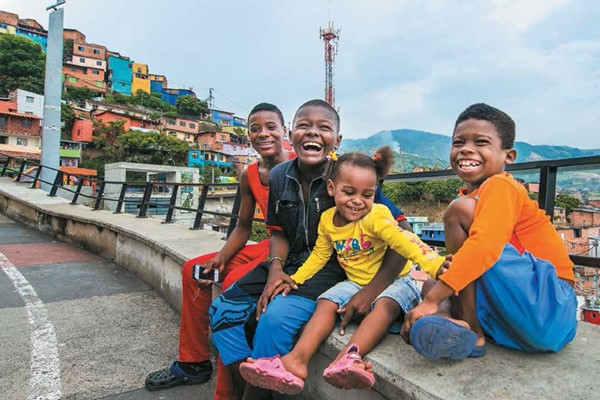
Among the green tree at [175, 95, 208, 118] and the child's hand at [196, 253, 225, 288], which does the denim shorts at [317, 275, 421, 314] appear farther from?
the green tree at [175, 95, 208, 118]

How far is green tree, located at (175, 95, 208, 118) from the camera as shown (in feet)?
238

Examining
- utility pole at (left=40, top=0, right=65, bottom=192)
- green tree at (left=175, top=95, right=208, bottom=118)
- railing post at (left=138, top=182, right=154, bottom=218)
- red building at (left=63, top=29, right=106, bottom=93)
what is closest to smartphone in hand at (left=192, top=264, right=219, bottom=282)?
railing post at (left=138, top=182, right=154, bottom=218)

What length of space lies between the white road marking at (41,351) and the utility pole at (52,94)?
35.3 feet

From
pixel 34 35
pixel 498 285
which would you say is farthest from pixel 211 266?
pixel 34 35

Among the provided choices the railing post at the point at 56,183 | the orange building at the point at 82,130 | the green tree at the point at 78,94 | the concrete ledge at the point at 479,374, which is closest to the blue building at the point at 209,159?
the orange building at the point at 82,130

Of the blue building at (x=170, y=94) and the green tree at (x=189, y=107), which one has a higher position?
A: the blue building at (x=170, y=94)

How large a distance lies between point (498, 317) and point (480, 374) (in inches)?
9.3

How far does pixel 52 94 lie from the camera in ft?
42.6

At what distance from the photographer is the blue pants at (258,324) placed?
160cm

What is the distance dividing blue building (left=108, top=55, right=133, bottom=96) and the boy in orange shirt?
7928 cm

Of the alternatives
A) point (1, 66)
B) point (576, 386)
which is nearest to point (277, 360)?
point (576, 386)

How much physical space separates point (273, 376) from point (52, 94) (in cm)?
1499

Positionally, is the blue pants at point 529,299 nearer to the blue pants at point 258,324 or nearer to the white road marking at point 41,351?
the blue pants at point 258,324

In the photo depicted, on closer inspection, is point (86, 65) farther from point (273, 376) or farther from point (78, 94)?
point (273, 376)
